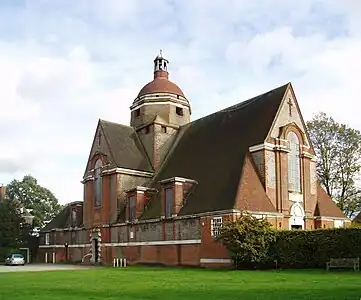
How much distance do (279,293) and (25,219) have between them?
61034 millimetres

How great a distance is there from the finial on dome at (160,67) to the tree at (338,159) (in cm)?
1663

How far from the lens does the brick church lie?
4066 cm

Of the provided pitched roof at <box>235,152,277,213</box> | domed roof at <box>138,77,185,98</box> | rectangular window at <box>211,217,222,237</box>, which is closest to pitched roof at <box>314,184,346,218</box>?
pitched roof at <box>235,152,277,213</box>

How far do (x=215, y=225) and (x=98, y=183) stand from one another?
19.7 meters

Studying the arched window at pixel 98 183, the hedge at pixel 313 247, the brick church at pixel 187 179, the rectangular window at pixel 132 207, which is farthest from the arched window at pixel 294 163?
the arched window at pixel 98 183

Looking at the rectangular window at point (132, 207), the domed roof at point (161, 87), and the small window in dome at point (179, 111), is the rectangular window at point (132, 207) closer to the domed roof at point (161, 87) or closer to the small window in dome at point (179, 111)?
the small window in dome at point (179, 111)

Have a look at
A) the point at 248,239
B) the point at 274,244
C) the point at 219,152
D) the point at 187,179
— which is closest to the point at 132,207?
the point at 187,179

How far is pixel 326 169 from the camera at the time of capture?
191ft

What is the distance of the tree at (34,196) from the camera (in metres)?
91.6

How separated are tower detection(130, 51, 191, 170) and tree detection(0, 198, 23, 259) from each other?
2096 cm

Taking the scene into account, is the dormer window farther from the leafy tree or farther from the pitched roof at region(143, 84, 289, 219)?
the leafy tree

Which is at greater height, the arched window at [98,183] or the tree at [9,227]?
the arched window at [98,183]

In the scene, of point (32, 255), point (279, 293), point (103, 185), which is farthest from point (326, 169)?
point (279, 293)

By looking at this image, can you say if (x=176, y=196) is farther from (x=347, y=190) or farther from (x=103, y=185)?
(x=347, y=190)
